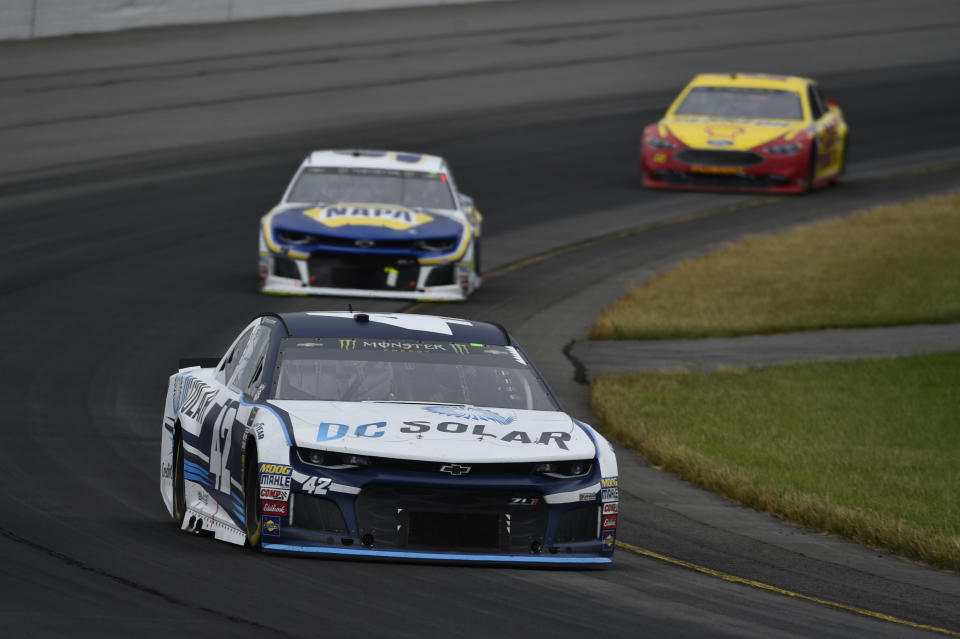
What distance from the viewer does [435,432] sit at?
9227 millimetres

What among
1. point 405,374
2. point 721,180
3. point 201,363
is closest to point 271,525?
point 405,374

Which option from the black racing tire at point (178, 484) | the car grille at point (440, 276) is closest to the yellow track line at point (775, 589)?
the black racing tire at point (178, 484)

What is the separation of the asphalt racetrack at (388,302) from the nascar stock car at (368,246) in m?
0.29

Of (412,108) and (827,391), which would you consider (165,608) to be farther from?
(412,108)

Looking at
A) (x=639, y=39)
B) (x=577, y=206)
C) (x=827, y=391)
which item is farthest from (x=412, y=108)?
(x=827, y=391)

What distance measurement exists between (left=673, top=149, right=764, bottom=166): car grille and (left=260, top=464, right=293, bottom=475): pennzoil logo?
21196mm

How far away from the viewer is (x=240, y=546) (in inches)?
373

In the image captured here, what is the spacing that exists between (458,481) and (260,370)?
164 cm

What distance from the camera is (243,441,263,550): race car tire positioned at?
9.16m

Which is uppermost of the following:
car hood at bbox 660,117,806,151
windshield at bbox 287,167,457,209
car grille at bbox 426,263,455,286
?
windshield at bbox 287,167,457,209

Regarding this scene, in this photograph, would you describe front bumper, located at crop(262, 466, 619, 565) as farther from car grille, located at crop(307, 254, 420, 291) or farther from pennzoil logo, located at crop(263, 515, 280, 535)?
car grille, located at crop(307, 254, 420, 291)

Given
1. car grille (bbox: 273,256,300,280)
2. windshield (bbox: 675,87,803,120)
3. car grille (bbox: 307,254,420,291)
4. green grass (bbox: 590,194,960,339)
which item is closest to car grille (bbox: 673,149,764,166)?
windshield (bbox: 675,87,803,120)

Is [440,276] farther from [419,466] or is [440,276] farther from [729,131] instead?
[419,466]

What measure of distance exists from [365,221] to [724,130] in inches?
401
